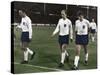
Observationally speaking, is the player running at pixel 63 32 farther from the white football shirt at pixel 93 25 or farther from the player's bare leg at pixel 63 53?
the white football shirt at pixel 93 25

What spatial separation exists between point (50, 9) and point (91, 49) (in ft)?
2.50

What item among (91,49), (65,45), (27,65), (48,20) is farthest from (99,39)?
(27,65)

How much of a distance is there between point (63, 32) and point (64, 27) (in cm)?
6

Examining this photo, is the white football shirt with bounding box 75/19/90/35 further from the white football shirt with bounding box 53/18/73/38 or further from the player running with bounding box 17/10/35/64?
the player running with bounding box 17/10/35/64

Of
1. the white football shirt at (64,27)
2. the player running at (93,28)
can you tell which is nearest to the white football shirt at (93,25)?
the player running at (93,28)

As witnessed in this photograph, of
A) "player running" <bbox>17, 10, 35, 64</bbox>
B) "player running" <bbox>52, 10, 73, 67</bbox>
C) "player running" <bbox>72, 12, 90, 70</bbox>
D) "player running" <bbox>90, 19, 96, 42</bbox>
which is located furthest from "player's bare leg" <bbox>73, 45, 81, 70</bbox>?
"player running" <bbox>17, 10, 35, 64</bbox>

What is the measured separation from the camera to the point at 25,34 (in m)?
2.65

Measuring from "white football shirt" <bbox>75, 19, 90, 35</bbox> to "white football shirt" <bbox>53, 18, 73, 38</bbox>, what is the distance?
10cm

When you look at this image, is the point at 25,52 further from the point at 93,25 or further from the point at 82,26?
the point at 93,25

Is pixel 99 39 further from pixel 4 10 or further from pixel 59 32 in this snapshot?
pixel 4 10

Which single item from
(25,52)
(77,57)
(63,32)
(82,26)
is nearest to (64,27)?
(63,32)

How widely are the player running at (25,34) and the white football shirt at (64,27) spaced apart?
0.32 m

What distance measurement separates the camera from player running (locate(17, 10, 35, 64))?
A: 2623 mm

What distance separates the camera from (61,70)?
2.80 meters
